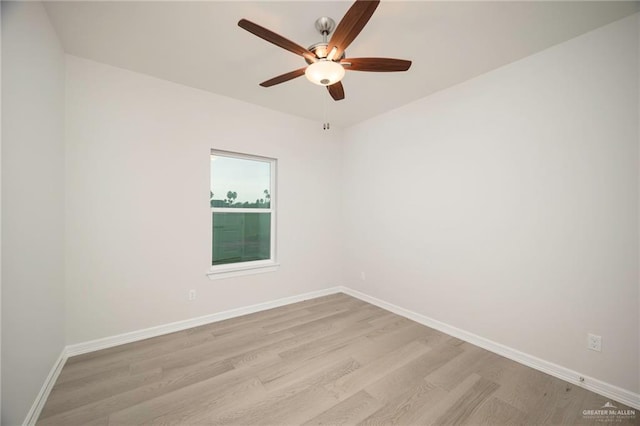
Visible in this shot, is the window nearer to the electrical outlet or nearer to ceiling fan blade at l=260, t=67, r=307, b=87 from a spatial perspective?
ceiling fan blade at l=260, t=67, r=307, b=87

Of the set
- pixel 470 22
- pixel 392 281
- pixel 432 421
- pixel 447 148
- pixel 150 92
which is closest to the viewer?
pixel 432 421

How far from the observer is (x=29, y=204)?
1.57 m

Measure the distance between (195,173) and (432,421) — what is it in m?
3.04

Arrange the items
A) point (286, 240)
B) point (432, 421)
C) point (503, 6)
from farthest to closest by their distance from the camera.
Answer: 1. point (286, 240)
2. point (503, 6)
3. point (432, 421)

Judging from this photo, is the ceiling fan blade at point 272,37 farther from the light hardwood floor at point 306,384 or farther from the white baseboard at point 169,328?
the white baseboard at point 169,328

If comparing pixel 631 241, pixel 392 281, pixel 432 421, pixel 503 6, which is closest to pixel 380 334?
pixel 392 281

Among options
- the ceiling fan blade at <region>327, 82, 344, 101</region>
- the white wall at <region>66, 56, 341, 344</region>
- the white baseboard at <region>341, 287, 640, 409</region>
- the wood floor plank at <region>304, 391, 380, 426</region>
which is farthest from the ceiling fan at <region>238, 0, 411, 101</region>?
the white baseboard at <region>341, 287, 640, 409</region>

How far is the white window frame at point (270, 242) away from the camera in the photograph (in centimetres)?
310

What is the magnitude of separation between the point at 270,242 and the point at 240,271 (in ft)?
1.97

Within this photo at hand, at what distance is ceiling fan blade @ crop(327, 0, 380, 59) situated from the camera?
1.30m

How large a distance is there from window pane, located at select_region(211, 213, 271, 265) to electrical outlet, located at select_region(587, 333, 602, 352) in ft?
10.8

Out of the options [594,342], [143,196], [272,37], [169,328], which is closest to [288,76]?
[272,37]

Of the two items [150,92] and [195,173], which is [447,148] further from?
[150,92]

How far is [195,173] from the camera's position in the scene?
→ 2.89 m
